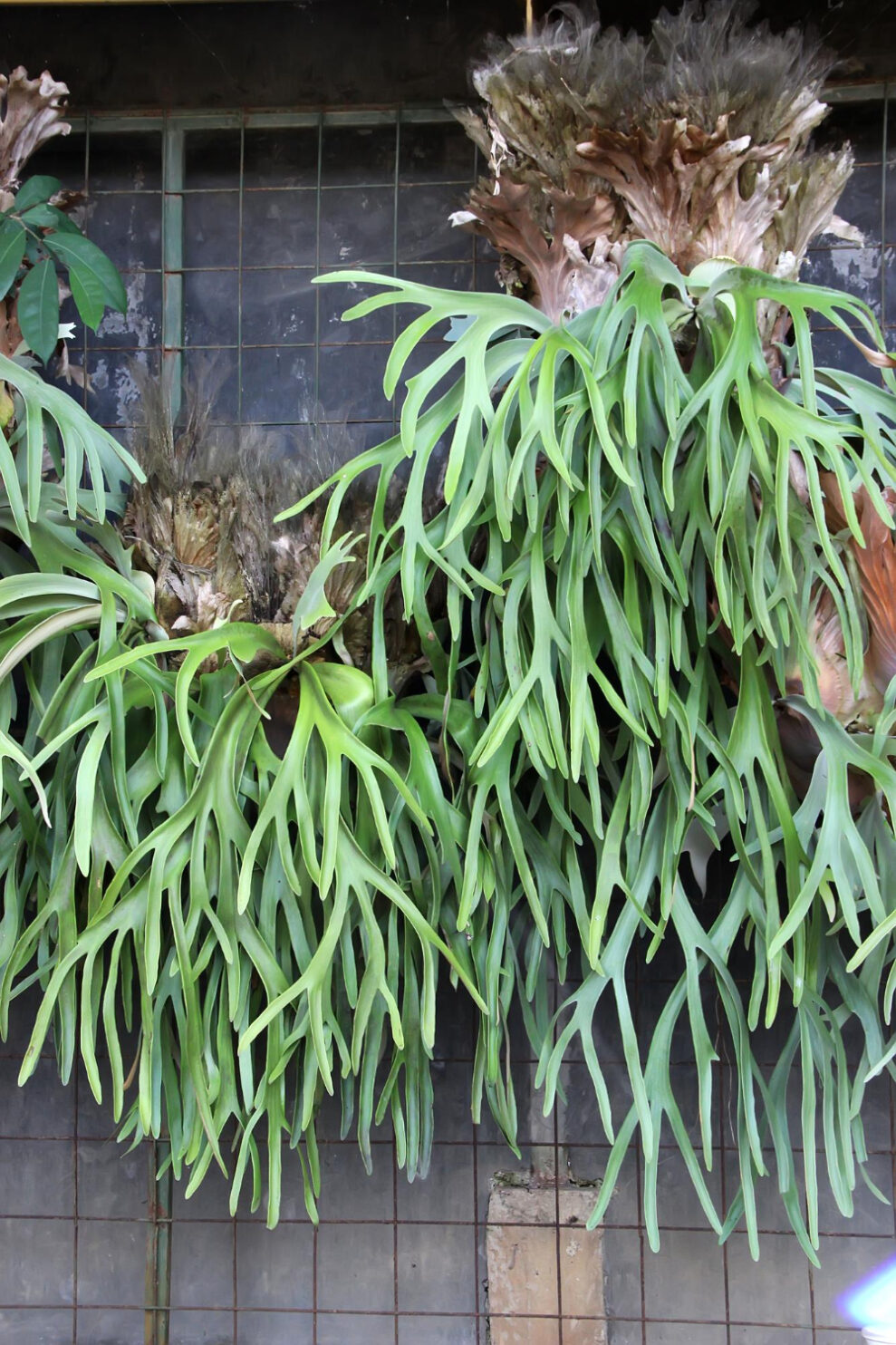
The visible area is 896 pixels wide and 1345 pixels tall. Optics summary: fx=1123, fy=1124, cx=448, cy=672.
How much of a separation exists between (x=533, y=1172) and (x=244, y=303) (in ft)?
4.70

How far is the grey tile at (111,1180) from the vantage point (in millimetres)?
1735

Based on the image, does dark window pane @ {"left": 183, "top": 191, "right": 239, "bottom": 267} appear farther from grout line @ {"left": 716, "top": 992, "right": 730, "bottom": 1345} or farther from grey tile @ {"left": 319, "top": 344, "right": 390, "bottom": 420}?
grout line @ {"left": 716, "top": 992, "right": 730, "bottom": 1345}

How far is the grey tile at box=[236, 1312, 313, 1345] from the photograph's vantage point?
66.8 inches

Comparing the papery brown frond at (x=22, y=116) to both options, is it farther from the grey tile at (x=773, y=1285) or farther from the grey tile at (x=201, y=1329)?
the grey tile at (x=773, y=1285)

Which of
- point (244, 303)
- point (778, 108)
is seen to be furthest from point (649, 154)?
point (244, 303)

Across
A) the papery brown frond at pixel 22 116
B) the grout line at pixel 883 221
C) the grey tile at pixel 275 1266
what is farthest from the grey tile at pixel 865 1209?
the papery brown frond at pixel 22 116

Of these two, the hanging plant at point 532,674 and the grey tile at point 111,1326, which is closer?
the hanging plant at point 532,674

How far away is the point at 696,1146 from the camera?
5.52ft

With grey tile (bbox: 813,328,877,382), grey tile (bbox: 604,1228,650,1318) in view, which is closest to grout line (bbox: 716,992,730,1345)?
grey tile (bbox: 604,1228,650,1318)

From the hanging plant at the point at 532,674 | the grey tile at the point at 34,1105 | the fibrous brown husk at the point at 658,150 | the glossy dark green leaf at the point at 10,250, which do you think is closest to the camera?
the hanging plant at the point at 532,674

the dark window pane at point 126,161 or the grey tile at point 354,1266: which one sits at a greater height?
the dark window pane at point 126,161

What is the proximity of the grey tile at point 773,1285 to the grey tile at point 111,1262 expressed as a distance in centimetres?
89

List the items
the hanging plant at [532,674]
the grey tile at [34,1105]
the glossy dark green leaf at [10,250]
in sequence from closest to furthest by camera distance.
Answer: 1. the hanging plant at [532,674]
2. the glossy dark green leaf at [10,250]
3. the grey tile at [34,1105]

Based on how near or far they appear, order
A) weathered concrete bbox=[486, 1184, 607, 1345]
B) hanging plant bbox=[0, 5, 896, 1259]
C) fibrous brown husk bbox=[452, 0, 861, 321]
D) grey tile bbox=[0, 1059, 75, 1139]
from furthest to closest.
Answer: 1. grey tile bbox=[0, 1059, 75, 1139]
2. weathered concrete bbox=[486, 1184, 607, 1345]
3. fibrous brown husk bbox=[452, 0, 861, 321]
4. hanging plant bbox=[0, 5, 896, 1259]
